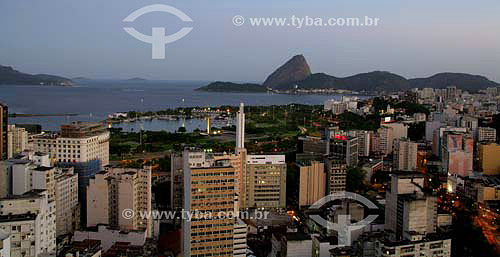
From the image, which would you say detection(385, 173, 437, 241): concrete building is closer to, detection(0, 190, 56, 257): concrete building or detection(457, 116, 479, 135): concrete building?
detection(0, 190, 56, 257): concrete building

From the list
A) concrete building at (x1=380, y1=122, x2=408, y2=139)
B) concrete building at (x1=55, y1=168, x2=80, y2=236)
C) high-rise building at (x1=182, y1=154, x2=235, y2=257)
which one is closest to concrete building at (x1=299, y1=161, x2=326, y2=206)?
concrete building at (x1=55, y1=168, x2=80, y2=236)

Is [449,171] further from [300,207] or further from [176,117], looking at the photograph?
[176,117]

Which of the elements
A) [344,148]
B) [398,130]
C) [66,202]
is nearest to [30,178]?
[66,202]

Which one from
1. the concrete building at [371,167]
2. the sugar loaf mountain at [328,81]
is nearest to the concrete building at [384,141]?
the concrete building at [371,167]

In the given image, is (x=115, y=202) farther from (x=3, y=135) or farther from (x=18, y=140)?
(x=18, y=140)

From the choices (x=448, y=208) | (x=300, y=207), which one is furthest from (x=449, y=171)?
(x=300, y=207)

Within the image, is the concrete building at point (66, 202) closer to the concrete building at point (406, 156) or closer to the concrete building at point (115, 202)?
the concrete building at point (115, 202)
